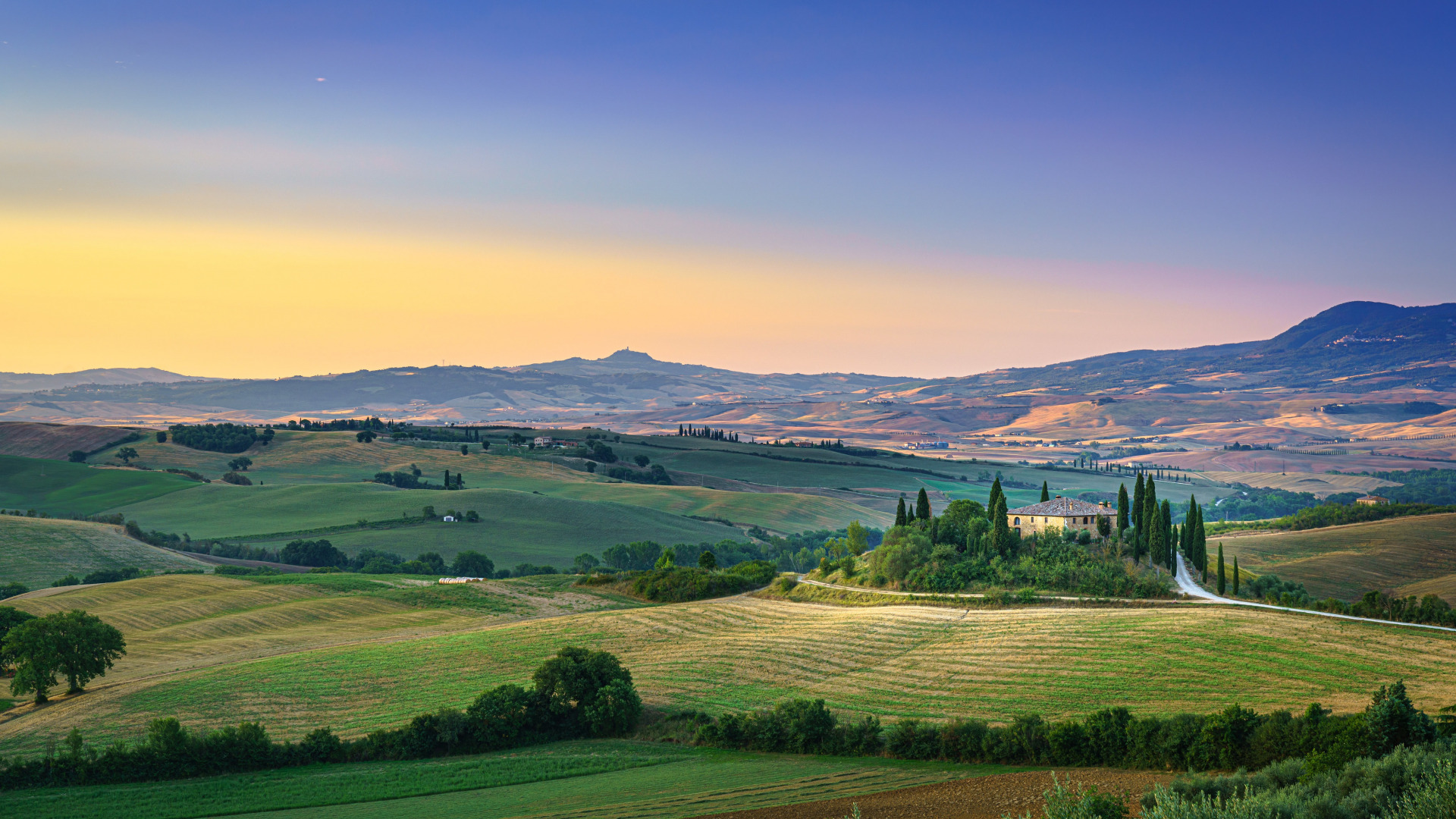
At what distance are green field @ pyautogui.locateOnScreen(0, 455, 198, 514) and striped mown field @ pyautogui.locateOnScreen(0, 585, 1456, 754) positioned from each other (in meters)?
113

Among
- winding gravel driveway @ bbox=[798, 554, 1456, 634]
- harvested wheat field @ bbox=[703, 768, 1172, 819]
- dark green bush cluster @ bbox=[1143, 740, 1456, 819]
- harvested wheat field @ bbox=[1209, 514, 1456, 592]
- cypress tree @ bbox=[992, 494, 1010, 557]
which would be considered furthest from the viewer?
harvested wheat field @ bbox=[1209, 514, 1456, 592]

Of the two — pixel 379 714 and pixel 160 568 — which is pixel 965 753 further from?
pixel 160 568

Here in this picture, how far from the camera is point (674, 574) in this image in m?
88.6

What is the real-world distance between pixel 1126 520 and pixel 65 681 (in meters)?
69.3

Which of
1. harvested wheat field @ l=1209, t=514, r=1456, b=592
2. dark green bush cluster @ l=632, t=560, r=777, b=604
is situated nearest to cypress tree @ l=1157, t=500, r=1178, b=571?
harvested wheat field @ l=1209, t=514, r=1456, b=592

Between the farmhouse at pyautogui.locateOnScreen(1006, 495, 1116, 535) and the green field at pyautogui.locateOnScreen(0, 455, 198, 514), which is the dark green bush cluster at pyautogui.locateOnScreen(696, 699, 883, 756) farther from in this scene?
the green field at pyautogui.locateOnScreen(0, 455, 198, 514)

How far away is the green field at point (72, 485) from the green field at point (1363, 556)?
150 meters

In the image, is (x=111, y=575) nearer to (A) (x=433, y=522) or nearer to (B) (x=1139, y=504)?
(A) (x=433, y=522)

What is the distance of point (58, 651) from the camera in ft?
180

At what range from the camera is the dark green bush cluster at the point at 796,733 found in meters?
42.7

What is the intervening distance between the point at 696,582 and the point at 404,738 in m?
42.0

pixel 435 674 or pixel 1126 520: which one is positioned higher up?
pixel 1126 520

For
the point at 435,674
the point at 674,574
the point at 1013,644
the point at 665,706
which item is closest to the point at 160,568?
the point at 674,574

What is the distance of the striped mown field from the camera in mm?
46844
